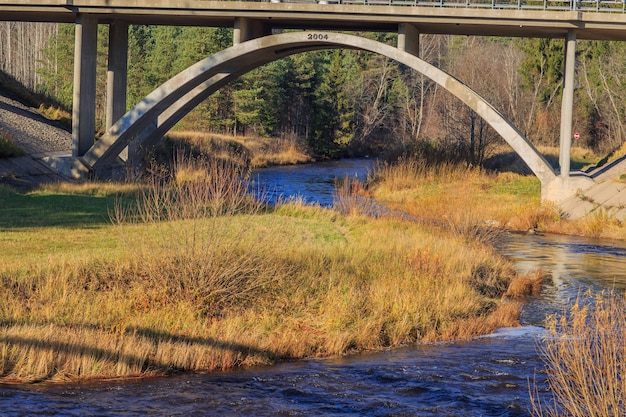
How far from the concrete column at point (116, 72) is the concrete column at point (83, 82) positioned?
755mm

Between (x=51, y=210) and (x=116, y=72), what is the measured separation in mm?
13878

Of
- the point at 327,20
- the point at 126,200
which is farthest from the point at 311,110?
the point at 126,200

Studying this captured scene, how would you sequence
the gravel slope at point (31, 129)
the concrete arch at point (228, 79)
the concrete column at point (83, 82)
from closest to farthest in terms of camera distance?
the concrete arch at point (228, 79) < the concrete column at point (83, 82) < the gravel slope at point (31, 129)

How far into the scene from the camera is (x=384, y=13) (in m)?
29.5

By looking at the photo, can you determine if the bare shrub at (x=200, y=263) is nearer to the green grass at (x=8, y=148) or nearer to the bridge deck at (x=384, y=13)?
the green grass at (x=8, y=148)

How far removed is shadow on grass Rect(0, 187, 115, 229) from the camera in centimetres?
1844

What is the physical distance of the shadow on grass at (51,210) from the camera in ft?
60.5

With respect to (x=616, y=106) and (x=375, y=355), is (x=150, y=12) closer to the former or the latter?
(x=375, y=355)

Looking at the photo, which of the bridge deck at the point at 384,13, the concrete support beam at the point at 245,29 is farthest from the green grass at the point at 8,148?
the concrete support beam at the point at 245,29

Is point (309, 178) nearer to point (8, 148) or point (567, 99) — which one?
point (567, 99)

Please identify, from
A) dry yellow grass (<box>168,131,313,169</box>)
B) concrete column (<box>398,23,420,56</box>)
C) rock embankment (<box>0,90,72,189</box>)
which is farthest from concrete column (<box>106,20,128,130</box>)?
dry yellow grass (<box>168,131,313,169</box>)

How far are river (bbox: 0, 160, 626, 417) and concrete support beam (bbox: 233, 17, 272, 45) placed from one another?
1936 centimetres

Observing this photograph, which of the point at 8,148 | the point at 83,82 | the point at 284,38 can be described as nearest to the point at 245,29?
the point at 284,38

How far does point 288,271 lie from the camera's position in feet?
46.4
